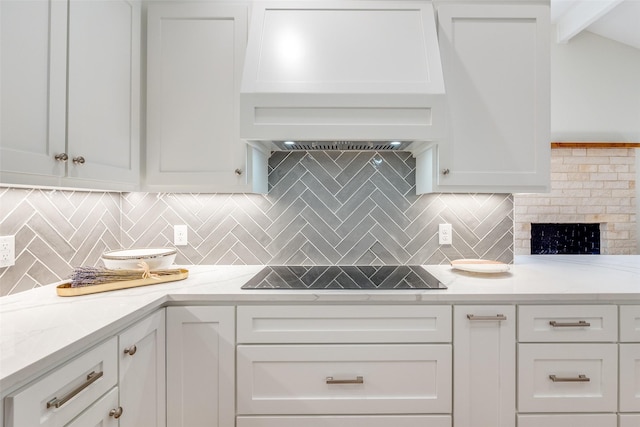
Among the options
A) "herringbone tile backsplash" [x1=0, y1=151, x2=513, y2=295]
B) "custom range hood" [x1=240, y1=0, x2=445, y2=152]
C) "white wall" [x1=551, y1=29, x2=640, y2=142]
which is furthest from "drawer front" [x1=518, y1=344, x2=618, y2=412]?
"white wall" [x1=551, y1=29, x2=640, y2=142]

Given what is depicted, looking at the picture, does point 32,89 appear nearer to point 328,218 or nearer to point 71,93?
point 71,93

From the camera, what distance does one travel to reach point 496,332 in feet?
4.54

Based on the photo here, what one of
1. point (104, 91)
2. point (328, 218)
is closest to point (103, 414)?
point (104, 91)

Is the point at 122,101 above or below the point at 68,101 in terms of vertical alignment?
above

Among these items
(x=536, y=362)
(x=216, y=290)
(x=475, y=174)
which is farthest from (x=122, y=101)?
(x=536, y=362)

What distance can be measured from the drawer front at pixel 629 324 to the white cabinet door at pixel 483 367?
0.43 metres

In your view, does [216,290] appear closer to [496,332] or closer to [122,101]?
[122,101]

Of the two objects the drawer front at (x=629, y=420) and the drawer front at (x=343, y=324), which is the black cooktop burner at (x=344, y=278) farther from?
the drawer front at (x=629, y=420)

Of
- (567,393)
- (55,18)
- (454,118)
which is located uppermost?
(55,18)

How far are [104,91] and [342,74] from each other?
1.01 meters

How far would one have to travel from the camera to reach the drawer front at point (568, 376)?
4.51 feet

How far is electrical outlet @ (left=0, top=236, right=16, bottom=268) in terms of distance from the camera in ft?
4.12

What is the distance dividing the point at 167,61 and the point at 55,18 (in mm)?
570

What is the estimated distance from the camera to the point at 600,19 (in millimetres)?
3541
